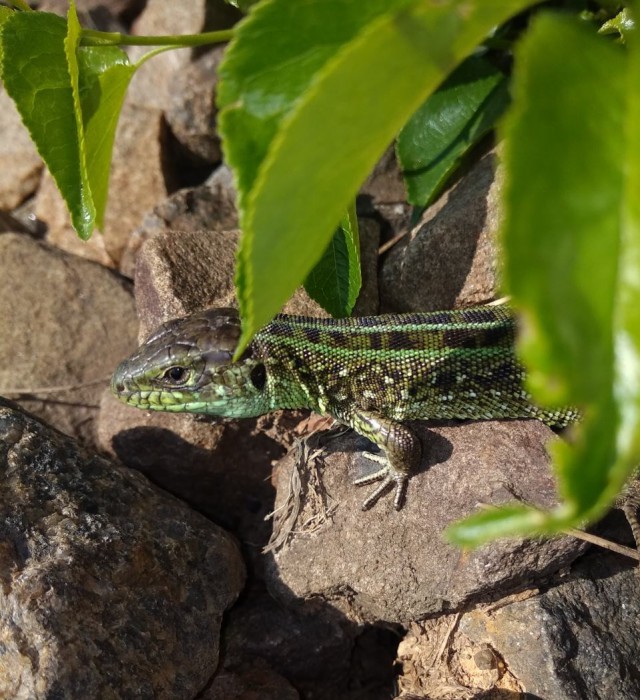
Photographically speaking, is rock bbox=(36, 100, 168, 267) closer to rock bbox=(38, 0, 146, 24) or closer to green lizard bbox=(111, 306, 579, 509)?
rock bbox=(38, 0, 146, 24)

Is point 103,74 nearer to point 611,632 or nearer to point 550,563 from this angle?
point 550,563

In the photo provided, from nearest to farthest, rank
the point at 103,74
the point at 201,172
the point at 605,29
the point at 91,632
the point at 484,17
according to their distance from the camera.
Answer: the point at 484,17 < the point at 103,74 < the point at 91,632 < the point at 605,29 < the point at 201,172

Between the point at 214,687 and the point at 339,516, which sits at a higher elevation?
the point at 339,516

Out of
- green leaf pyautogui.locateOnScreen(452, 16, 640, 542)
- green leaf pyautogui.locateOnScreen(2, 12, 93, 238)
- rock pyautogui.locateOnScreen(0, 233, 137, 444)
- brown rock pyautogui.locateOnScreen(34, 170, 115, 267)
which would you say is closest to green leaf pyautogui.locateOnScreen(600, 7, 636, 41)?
green leaf pyautogui.locateOnScreen(2, 12, 93, 238)

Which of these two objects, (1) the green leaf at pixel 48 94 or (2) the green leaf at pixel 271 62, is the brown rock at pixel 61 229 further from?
(2) the green leaf at pixel 271 62

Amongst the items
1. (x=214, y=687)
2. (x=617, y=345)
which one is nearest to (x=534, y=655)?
(x=214, y=687)

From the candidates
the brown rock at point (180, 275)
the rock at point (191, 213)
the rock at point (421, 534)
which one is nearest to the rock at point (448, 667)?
the rock at point (421, 534)
